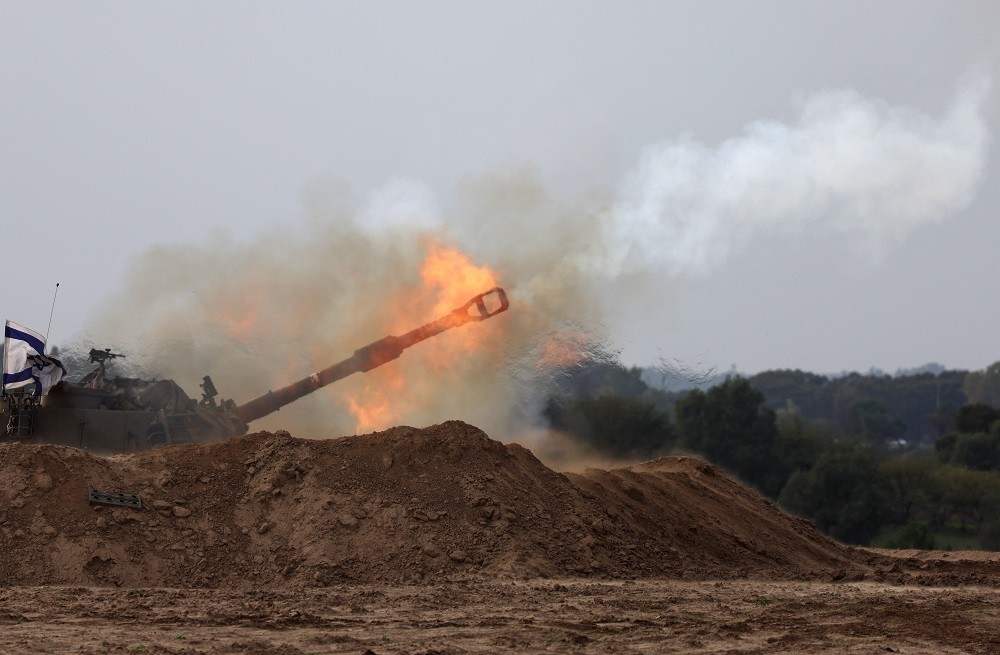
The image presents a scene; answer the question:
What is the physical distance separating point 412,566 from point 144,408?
381 inches

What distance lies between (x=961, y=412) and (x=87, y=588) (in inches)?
2741

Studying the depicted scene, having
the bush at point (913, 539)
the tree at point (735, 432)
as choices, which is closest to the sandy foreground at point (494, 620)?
the bush at point (913, 539)

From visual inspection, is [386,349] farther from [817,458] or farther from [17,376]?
[817,458]

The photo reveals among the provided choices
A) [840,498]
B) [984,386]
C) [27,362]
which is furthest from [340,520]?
[984,386]

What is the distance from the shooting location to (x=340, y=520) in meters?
19.5

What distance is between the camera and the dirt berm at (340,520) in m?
Answer: 18.5

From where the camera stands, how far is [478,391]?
34.4m

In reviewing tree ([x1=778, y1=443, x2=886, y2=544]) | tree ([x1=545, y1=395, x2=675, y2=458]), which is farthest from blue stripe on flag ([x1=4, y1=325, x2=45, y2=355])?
tree ([x1=778, y1=443, x2=886, y2=544])

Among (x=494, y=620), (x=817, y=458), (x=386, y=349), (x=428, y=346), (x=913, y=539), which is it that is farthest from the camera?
(x=817, y=458)

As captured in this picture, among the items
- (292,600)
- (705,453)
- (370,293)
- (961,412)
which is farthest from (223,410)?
(961,412)

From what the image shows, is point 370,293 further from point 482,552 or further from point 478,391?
point 482,552

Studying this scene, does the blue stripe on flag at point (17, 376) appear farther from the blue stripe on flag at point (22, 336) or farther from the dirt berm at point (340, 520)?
the dirt berm at point (340, 520)

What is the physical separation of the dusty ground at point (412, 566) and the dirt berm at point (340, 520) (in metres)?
0.03

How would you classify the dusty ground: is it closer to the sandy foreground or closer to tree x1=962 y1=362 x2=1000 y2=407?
the sandy foreground
